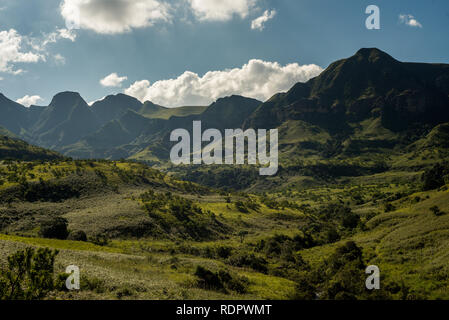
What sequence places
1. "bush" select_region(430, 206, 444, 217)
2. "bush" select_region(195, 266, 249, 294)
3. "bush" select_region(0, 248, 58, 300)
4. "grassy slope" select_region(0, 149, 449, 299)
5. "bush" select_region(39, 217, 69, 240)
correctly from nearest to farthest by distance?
"bush" select_region(0, 248, 58, 300)
"grassy slope" select_region(0, 149, 449, 299)
"bush" select_region(195, 266, 249, 294)
"bush" select_region(430, 206, 444, 217)
"bush" select_region(39, 217, 69, 240)

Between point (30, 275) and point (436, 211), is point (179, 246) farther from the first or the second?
Answer: point (436, 211)

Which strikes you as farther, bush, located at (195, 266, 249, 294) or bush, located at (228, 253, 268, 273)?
bush, located at (228, 253, 268, 273)

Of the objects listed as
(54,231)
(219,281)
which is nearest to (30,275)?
(219,281)

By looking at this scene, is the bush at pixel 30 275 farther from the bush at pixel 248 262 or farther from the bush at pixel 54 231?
the bush at pixel 54 231

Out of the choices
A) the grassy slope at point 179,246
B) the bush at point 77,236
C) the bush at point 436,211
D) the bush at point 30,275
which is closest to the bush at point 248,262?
the grassy slope at point 179,246

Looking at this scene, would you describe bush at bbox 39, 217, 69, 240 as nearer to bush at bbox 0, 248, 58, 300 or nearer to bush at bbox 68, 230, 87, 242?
bush at bbox 68, 230, 87, 242

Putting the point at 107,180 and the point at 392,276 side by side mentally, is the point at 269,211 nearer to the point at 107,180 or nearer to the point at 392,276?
the point at 107,180

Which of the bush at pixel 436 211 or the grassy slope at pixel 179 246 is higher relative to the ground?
the bush at pixel 436 211

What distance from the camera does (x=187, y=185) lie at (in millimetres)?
193000

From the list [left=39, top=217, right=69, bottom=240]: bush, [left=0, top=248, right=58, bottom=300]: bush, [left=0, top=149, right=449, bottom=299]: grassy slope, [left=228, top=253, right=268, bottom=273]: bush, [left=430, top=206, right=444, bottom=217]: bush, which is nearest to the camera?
[left=0, top=248, right=58, bottom=300]: bush

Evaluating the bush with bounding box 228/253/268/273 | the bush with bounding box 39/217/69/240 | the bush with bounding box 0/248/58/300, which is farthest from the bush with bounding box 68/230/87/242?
the bush with bounding box 0/248/58/300

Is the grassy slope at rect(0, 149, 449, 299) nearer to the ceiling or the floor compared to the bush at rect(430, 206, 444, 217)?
nearer to the floor

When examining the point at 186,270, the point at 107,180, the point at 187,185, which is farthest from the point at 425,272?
the point at 187,185
